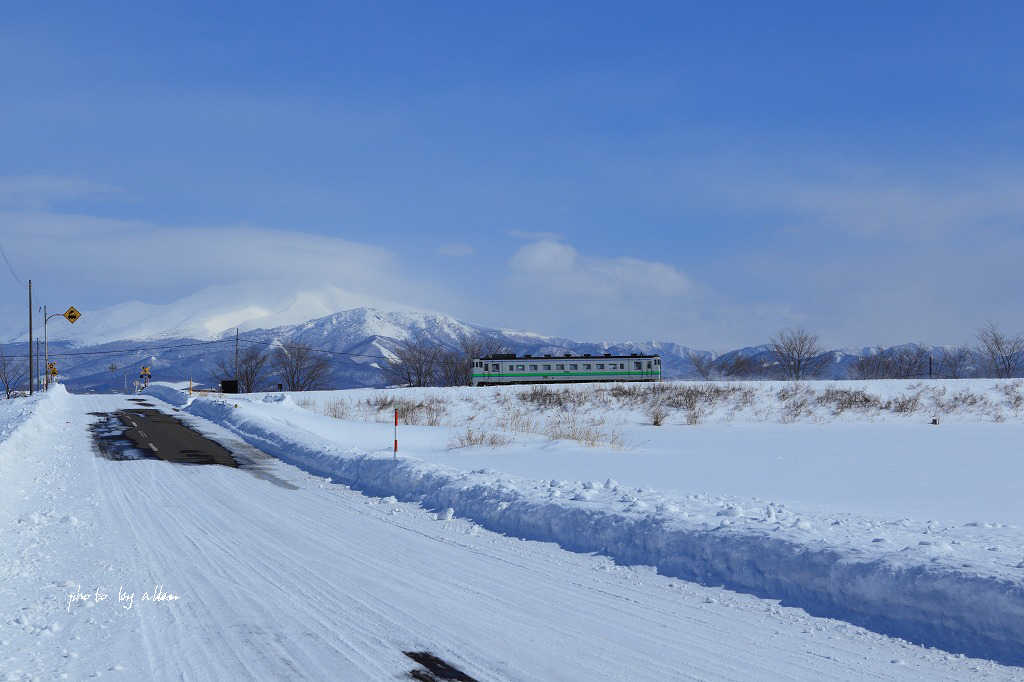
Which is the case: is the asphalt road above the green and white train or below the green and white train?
below

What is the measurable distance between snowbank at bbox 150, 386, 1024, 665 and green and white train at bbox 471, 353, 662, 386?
50.5 metres

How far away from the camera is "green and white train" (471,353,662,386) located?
63562 millimetres

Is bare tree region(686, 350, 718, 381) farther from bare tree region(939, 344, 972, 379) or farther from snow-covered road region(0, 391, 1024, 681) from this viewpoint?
snow-covered road region(0, 391, 1024, 681)

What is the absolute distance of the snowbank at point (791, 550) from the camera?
585 centimetres

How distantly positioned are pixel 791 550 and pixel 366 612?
405 centimetres

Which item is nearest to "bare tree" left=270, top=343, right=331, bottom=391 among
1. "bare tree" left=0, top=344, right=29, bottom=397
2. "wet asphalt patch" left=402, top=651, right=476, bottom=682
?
"bare tree" left=0, top=344, right=29, bottom=397

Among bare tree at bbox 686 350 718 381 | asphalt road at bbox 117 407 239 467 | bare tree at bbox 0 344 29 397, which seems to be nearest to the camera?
asphalt road at bbox 117 407 239 467

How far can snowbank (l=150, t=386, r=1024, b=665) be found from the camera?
585cm

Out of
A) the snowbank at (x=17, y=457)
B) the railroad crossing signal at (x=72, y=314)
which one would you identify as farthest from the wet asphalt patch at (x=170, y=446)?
the railroad crossing signal at (x=72, y=314)

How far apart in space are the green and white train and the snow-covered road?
52562 millimetres

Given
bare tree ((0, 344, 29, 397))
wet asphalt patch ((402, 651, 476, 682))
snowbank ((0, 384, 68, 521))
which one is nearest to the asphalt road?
snowbank ((0, 384, 68, 521))

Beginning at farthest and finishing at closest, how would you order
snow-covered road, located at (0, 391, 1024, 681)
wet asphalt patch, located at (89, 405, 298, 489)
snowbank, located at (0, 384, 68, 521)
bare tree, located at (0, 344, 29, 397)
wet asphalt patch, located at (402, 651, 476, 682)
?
bare tree, located at (0, 344, 29, 397), wet asphalt patch, located at (89, 405, 298, 489), snowbank, located at (0, 384, 68, 521), snow-covered road, located at (0, 391, 1024, 681), wet asphalt patch, located at (402, 651, 476, 682)

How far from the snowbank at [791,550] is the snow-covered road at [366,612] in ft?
1.18

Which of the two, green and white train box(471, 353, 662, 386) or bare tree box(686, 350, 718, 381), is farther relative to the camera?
bare tree box(686, 350, 718, 381)
